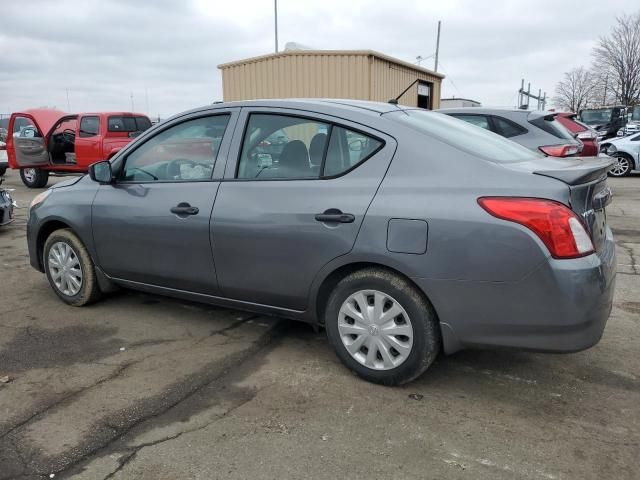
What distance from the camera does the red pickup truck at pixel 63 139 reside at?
12.3 metres

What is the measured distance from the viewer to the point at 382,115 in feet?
10.2

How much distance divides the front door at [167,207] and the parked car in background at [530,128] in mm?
4982

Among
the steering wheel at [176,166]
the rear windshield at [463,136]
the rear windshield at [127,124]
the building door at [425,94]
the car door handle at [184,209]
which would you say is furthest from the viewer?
the building door at [425,94]

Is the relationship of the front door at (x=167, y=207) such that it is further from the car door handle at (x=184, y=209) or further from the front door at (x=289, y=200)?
the front door at (x=289, y=200)

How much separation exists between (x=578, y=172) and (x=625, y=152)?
551 inches

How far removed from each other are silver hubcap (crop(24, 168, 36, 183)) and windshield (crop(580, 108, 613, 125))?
26.2 meters

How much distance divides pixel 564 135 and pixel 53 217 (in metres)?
6.54

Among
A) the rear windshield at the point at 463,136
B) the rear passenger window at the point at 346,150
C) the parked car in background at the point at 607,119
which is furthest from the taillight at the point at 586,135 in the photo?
the parked car in background at the point at 607,119

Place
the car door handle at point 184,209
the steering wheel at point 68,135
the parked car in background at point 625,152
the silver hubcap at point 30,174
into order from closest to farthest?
the car door handle at point 184,209 < the steering wheel at point 68,135 < the silver hubcap at point 30,174 < the parked car in background at point 625,152

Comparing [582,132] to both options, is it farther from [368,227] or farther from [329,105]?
[368,227]

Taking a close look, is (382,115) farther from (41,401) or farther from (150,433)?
(41,401)

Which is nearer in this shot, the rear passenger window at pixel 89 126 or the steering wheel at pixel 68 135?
the rear passenger window at pixel 89 126

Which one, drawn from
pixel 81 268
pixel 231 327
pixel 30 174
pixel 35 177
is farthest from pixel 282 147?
pixel 30 174

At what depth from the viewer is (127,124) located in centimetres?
1263
